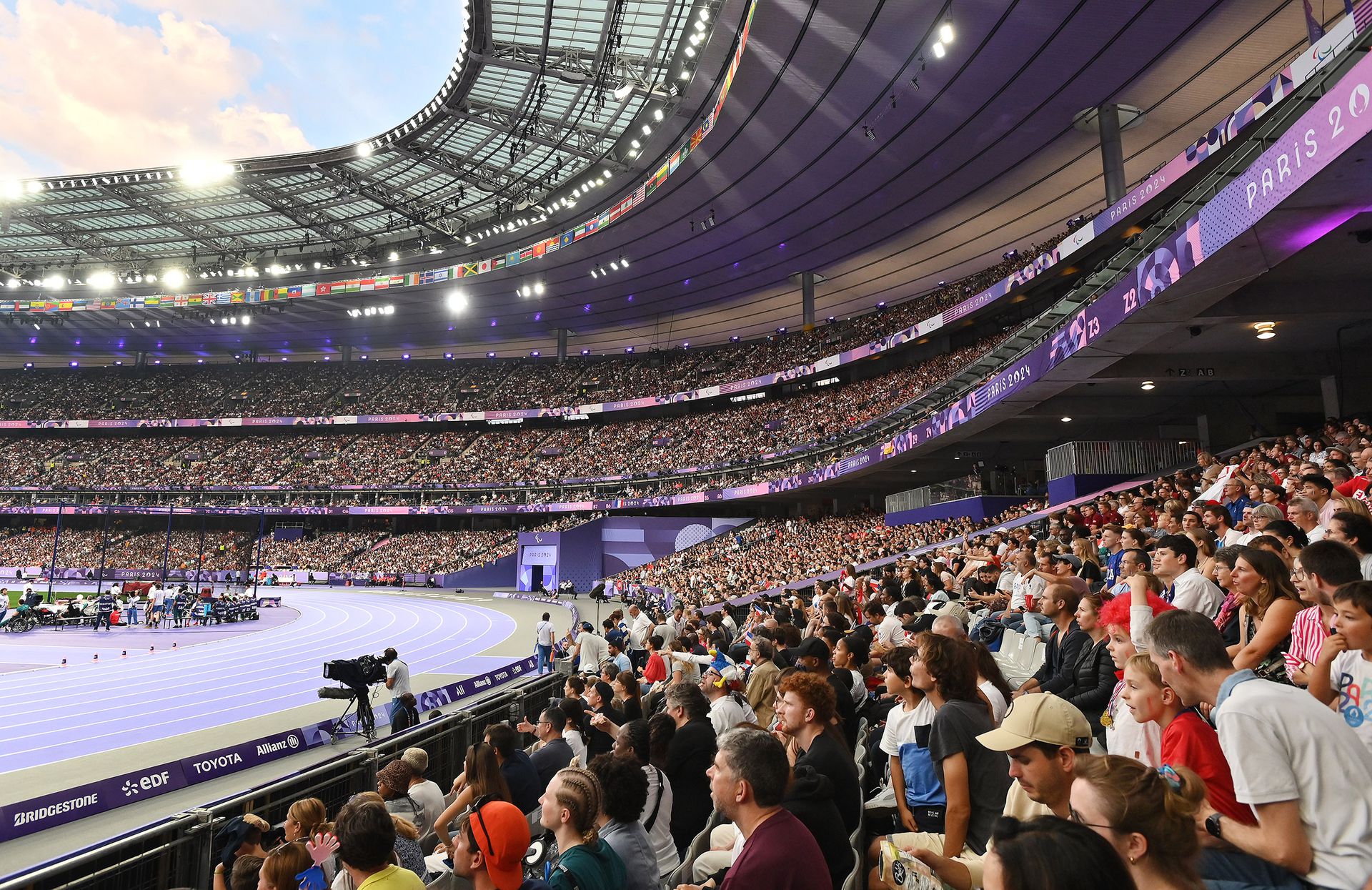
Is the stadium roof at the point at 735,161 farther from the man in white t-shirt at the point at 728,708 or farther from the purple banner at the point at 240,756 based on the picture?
the purple banner at the point at 240,756

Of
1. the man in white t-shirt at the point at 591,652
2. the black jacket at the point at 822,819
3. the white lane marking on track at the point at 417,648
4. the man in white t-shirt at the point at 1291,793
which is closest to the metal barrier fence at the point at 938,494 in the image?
the white lane marking on track at the point at 417,648

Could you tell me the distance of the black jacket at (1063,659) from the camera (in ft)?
15.6

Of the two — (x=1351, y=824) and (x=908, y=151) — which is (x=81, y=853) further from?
(x=908, y=151)

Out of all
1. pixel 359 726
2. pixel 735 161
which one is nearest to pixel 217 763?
pixel 359 726

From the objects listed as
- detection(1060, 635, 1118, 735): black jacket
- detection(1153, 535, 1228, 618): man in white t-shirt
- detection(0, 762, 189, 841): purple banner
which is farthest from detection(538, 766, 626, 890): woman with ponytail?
detection(0, 762, 189, 841): purple banner

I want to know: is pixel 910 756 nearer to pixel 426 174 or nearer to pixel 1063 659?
pixel 1063 659

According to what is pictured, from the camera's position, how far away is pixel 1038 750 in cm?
261

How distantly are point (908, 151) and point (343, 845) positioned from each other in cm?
2554

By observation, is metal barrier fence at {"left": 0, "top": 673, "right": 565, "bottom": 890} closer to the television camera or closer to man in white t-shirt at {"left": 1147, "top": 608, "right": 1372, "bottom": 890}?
the television camera

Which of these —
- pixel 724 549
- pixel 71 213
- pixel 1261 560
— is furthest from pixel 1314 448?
pixel 71 213

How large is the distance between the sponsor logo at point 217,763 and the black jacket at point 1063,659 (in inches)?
369

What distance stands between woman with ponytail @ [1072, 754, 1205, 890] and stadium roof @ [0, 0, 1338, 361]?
19766mm

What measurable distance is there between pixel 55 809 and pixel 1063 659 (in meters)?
9.44

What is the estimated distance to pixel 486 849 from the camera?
2.93m
